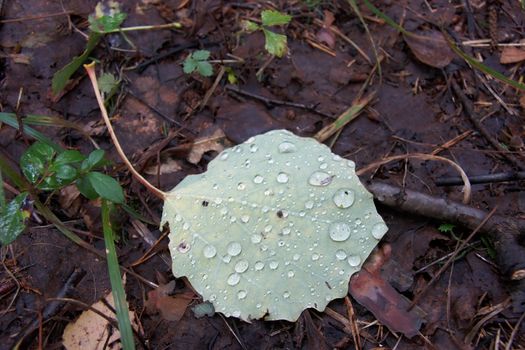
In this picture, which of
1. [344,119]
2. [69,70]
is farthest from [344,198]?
[69,70]

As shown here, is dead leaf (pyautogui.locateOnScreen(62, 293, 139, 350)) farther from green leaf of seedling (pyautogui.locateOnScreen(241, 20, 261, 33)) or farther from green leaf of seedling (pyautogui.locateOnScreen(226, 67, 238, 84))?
green leaf of seedling (pyautogui.locateOnScreen(241, 20, 261, 33))

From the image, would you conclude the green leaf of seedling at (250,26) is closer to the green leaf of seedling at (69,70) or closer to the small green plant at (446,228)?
the green leaf of seedling at (69,70)

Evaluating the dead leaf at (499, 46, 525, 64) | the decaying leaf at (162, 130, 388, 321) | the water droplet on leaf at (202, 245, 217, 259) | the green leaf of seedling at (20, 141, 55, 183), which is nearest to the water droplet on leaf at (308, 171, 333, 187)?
the decaying leaf at (162, 130, 388, 321)

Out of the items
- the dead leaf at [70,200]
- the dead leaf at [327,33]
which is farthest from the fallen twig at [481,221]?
the dead leaf at [70,200]

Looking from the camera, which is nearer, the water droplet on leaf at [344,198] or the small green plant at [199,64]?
the water droplet on leaf at [344,198]

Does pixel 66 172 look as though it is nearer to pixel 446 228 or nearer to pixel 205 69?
pixel 205 69

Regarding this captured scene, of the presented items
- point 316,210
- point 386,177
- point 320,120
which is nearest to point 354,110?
point 320,120
